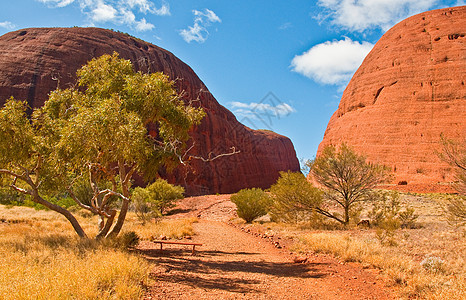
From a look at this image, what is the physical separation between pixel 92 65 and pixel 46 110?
78.9 inches

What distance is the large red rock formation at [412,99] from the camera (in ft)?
118

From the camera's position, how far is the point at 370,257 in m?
7.58

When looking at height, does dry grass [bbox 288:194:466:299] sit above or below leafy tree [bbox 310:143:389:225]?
below

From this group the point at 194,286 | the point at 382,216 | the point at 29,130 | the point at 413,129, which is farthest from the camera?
the point at 413,129

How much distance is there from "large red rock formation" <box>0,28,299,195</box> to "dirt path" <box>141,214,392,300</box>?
1628cm

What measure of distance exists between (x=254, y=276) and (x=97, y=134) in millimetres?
4839

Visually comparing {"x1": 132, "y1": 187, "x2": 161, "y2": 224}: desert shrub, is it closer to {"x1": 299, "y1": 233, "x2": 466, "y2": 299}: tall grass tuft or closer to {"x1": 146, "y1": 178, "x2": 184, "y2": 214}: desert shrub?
{"x1": 146, "y1": 178, "x2": 184, "y2": 214}: desert shrub

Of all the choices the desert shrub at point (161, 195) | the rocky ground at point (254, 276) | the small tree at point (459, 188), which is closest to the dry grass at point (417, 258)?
the rocky ground at point (254, 276)

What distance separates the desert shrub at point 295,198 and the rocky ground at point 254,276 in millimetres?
4515

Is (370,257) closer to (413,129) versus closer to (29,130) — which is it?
(29,130)

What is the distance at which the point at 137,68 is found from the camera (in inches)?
1684

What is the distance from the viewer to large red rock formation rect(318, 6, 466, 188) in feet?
118

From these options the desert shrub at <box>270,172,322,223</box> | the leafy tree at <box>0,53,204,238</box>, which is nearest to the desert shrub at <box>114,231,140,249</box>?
the leafy tree at <box>0,53,204,238</box>

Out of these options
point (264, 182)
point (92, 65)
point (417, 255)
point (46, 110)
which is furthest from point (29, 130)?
point (264, 182)
